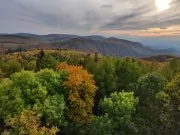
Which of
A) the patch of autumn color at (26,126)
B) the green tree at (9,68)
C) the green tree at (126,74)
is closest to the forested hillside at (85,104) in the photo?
the green tree at (126,74)

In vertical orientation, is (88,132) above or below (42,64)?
below

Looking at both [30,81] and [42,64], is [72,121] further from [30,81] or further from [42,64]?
[42,64]

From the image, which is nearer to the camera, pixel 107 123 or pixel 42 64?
pixel 107 123

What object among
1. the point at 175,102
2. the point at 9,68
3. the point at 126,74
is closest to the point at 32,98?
the point at 9,68

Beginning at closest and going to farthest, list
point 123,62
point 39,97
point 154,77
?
point 39,97
point 154,77
point 123,62

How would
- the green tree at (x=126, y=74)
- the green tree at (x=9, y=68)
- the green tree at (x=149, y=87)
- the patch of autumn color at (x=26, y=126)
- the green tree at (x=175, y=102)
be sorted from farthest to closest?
the green tree at (x=9, y=68) < the green tree at (x=126, y=74) < the green tree at (x=149, y=87) < the green tree at (x=175, y=102) < the patch of autumn color at (x=26, y=126)

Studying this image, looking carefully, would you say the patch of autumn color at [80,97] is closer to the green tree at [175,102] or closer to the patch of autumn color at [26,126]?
the patch of autumn color at [26,126]

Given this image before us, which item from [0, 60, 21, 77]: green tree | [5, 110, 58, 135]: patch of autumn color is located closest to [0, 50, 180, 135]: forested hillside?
[5, 110, 58, 135]: patch of autumn color

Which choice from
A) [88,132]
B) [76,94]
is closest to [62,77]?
[76,94]
